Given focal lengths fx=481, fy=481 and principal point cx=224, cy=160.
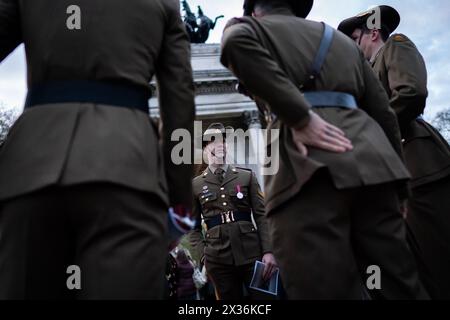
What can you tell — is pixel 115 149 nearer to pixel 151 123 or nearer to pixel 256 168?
pixel 151 123

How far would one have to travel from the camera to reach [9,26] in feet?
6.26

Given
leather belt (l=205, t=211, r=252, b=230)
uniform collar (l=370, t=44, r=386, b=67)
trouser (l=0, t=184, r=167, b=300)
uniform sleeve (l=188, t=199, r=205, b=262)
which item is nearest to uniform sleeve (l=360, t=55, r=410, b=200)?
uniform collar (l=370, t=44, r=386, b=67)

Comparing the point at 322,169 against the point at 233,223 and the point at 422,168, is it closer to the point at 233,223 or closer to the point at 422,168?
the point at 422,168

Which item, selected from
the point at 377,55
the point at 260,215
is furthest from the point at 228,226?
the point at 377,55

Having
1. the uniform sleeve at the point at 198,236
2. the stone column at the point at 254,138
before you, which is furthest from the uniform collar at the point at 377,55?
the stone column at the point at 254,138

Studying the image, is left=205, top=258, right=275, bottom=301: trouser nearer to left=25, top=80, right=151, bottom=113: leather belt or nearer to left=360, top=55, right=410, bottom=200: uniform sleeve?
left=360, top=55, right=410, bottom=200: uniform sleeve

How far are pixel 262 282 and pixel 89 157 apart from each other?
109 inches

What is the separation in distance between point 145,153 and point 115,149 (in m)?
0.13

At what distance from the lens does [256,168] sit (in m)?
23.5

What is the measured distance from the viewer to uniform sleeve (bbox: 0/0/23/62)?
1.89 m

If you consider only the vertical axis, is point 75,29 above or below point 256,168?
above

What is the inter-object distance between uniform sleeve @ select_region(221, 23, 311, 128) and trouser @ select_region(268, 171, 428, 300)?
288mm
